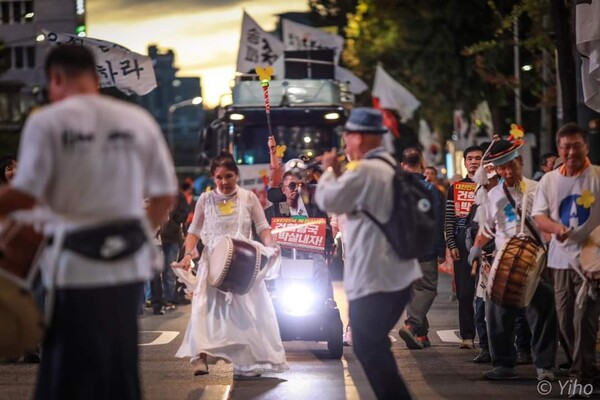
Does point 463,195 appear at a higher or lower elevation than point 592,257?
higher

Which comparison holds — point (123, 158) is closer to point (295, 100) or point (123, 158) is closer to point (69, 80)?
point (69, 80)

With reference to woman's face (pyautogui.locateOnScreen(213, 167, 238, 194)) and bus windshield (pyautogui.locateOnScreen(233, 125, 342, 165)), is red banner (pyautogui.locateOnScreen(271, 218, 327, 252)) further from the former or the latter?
bus windshield (pyautogui.locateOnScreen(233, 125, 342, 165))

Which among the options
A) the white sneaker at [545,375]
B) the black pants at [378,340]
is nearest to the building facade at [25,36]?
the black pants at [378,340]

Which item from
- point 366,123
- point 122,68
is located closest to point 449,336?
point 122,68

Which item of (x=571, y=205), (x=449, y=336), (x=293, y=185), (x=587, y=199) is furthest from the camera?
(x=449, y=336)

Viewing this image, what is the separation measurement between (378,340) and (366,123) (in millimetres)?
1388

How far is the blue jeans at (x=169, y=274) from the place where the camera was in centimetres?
1995

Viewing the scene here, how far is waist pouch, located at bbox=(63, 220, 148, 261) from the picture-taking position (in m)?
5.83

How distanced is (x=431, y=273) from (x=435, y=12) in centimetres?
2051

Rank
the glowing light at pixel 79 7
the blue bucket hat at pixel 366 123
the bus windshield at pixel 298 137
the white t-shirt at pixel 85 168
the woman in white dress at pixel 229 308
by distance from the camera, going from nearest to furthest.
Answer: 1. the white t-shirt at pixel 85 168
2. the blue bucket hat at pixel 366 123
3. the woman in white dress at pixel 229 308
4. the glowing light at pixel 79 7
5. the bus windshield at pixel 298 137

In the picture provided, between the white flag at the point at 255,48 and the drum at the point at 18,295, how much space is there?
2183 centimetres

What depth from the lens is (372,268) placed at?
7762 mm

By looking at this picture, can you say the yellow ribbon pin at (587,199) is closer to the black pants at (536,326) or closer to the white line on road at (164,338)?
the black pants at (536,326)

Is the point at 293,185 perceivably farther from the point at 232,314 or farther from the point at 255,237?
the point at 232,314
